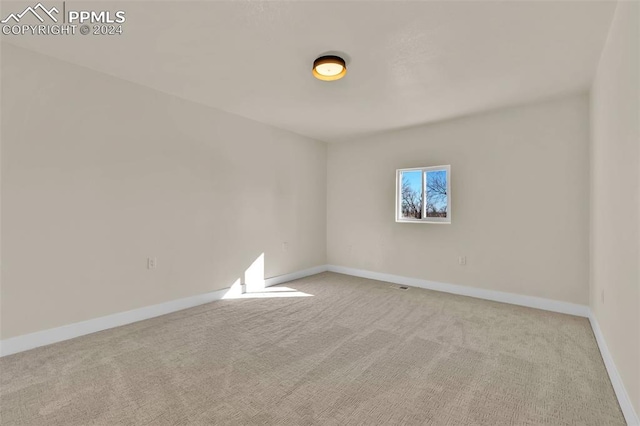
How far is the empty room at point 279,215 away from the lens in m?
1.85

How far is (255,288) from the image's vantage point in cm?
434

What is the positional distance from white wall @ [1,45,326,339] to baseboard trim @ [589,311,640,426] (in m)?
3.86

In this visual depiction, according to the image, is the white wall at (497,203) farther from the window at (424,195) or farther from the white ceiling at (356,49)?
the white ceiling at (356,49)

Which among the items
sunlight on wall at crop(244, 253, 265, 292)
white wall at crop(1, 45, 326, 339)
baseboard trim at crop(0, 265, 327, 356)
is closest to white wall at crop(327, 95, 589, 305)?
sunlight on wall at crop(244, 253, 265, 292)

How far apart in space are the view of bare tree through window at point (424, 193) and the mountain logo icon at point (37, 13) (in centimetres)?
439

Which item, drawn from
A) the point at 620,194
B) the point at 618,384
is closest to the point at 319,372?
the point at 618,384

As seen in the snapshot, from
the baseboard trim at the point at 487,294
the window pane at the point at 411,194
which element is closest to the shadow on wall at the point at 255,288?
the baseboard trim at the point at 487,294

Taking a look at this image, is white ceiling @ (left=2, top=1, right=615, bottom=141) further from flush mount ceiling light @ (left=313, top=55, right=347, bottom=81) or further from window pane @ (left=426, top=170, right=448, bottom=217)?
window pane @ (left=426, top=170, right=448, bottom=217)

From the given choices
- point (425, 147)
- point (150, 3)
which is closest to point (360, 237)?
point (425, 147)

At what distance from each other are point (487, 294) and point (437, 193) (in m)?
1.61

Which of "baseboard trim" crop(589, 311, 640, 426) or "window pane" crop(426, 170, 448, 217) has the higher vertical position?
"window pane" crop(426, 170, 448, 217)

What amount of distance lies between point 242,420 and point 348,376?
0.79m

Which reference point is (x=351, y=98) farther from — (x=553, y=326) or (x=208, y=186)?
(x=553, y=326)

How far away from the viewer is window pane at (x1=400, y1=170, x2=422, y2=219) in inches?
184
